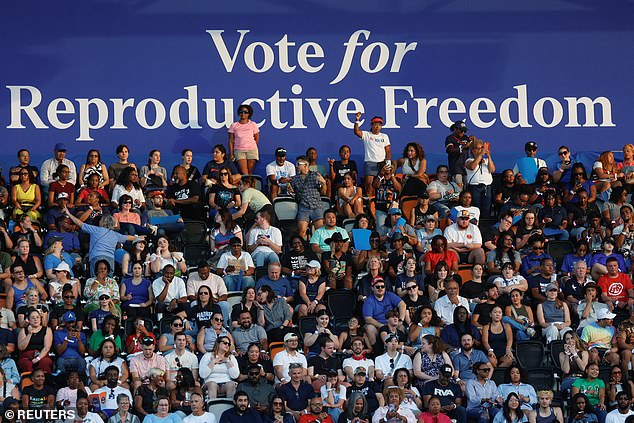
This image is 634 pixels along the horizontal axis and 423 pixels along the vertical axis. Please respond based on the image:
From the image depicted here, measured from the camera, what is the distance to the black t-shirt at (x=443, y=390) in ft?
56.3

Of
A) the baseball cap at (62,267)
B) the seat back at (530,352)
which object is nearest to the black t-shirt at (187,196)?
the baseball cap at (62,267)

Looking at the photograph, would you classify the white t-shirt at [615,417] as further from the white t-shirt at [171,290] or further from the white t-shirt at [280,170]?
the white t-shirt at [280,170]

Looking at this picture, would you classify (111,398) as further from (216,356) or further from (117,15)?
(117,15)

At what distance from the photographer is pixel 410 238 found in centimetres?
1953

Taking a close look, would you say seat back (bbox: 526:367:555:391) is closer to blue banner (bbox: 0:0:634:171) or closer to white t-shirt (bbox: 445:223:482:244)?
white t-shirt (bbox: 445:223:482:244)

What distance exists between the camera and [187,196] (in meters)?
20.3

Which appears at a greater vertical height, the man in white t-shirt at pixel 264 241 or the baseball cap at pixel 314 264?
the man in white t-shirt at pixel 264 241

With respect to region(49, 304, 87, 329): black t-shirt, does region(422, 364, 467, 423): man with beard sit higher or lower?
lower

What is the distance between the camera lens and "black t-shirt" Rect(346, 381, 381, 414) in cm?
1703

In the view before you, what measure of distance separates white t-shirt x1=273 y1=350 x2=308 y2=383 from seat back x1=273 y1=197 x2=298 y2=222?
10.5ft

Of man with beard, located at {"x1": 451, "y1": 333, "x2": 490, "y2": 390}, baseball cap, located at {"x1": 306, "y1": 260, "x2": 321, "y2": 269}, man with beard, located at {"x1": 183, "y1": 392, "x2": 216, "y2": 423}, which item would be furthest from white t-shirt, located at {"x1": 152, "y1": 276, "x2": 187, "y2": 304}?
man with beard, located at {"x1": 451, "y1": 333, "x2": 490, "y2": 390}

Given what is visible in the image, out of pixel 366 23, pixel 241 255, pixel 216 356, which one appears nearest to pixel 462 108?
pixel 366 23

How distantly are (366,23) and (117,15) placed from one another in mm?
3592

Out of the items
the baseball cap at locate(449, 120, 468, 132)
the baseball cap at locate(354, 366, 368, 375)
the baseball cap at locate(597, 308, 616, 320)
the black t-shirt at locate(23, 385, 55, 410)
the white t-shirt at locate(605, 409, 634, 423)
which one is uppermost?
the baseball cap at locate(449, 120, 468, 132)
